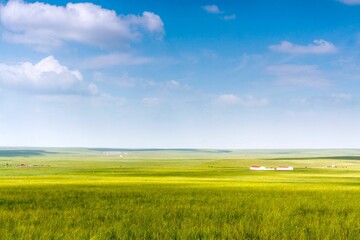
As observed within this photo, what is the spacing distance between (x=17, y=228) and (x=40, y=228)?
0.54m

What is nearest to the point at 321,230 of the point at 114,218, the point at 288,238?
the point at 288,238

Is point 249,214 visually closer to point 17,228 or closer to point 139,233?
point 139,233

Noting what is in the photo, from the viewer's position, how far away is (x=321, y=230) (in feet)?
39.4

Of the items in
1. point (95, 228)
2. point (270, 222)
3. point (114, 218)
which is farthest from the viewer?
point (114, 218)

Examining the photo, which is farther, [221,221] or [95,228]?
[221,221]

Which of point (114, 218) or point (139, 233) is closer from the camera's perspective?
point (139, 233)

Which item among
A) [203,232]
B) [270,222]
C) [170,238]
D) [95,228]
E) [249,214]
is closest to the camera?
[170,238]

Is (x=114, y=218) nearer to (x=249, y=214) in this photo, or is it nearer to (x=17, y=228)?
(x=17, y=228)

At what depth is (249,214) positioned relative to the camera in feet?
51.5

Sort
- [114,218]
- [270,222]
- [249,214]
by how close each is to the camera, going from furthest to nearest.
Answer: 1. [249,214]
2. [114,218]
3. [270,222]

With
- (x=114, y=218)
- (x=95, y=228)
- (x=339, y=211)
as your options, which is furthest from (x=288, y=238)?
(x=339, y=211)

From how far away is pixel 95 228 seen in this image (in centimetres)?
1215

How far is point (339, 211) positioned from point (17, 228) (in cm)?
1117

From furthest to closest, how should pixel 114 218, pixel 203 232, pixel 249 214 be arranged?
pixel 249 214
pixel 114 218
pixel 203 232
